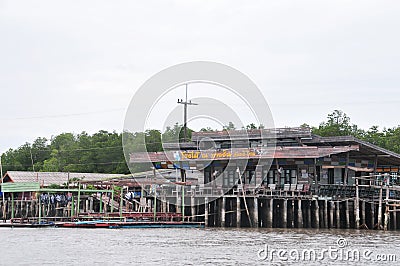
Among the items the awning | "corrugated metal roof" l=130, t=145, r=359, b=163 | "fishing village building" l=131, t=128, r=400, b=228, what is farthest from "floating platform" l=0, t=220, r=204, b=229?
the awning

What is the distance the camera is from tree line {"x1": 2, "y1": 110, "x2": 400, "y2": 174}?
83062 mm

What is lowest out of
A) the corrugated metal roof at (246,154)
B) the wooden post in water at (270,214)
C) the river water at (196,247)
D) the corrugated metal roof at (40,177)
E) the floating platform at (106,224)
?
the river water at (196,247)

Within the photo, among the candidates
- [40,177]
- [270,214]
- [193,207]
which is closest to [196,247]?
[270,214]

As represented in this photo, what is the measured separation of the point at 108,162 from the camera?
8931cm

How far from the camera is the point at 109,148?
297 ft

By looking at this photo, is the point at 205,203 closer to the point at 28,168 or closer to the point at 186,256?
the point at 186,256

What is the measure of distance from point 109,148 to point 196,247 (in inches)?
2293

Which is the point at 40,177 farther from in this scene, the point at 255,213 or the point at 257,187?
the point at 255,213

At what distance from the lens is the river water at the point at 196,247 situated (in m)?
28.6

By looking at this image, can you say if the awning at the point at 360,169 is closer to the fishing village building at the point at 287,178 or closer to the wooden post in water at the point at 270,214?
the fishing village building at the point at 287,178

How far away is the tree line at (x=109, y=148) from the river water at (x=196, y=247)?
129 ft

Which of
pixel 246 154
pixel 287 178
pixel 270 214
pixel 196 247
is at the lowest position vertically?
pixel 196 247

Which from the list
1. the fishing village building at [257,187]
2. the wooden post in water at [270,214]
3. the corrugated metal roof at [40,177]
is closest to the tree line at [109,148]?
the corrugated metal roof at [40,177]

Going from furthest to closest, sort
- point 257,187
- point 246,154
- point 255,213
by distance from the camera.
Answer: point 246,154 → point 257,187 → point 255,213
